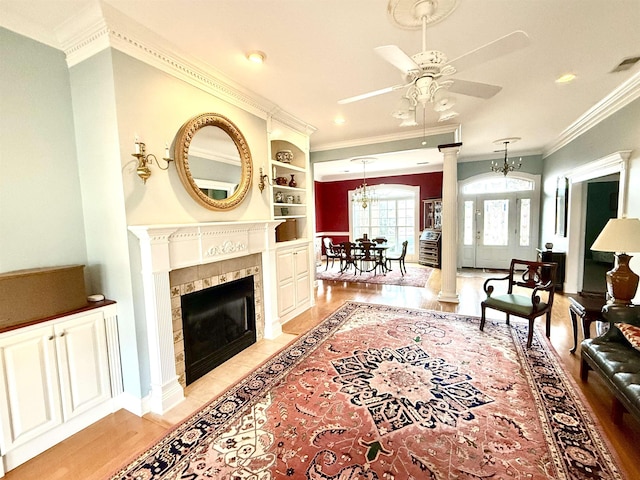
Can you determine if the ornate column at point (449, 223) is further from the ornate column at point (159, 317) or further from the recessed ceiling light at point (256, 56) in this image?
the ornate column at point (159, 317)

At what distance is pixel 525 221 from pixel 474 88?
6512 mm

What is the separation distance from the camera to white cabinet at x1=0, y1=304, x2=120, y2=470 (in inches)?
68.2

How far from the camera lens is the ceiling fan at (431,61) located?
1.57 metres

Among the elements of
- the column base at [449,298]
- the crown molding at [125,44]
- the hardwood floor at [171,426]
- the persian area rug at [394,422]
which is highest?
the crown molding at [125,44]

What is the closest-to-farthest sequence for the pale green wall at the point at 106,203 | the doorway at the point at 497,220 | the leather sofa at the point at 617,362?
the leather sofa at the point at 617,362 → the pale green wall at the point at 106,203 → the doorway at the point at 497,220

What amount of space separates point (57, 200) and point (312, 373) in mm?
2520

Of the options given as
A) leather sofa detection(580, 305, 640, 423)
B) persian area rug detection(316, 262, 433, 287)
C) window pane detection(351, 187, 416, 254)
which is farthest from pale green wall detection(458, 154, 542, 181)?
leather sofa detection(580, 305, 640, 423)

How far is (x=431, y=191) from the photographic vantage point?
27.7 feet

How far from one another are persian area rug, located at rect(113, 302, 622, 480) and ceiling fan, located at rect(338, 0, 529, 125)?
2186mm

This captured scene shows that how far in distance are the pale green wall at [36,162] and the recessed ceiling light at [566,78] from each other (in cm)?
454

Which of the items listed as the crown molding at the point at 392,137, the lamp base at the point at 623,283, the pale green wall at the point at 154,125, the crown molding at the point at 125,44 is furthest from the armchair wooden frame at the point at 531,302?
the crown molding at the point at 125,44

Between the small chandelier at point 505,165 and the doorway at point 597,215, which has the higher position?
the small chandelier at point 505,165

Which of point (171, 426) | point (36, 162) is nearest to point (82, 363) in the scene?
point (171, 426)

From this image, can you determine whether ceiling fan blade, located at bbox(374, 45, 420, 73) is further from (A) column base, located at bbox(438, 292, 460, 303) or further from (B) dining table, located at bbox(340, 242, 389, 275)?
(B) dining table, located at bbox(340, 242, 389, 275)
